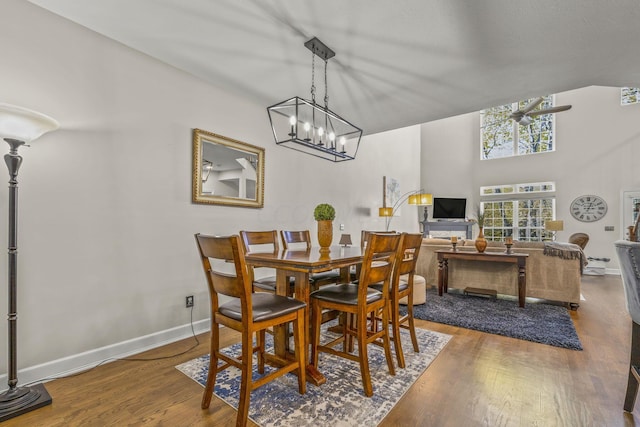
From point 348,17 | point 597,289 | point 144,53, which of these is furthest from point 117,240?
point 597,289

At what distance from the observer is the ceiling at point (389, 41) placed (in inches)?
75.2

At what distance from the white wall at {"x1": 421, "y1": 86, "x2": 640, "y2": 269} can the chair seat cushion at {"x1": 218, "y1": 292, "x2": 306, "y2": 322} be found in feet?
26.1

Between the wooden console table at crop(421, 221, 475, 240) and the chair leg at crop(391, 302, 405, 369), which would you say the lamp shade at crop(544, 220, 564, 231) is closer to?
the wooden console table at crop(421, 221, 475, 240)

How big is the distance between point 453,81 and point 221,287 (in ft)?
9.23

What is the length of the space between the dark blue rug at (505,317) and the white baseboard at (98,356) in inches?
96.0

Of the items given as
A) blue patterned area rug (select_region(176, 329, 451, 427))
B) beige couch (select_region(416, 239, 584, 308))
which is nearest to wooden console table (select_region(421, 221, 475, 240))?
beige couch (select_region(416, 239, 584, 308))

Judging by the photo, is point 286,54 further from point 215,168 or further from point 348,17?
point 215,168

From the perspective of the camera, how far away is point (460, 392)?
1.79 meters

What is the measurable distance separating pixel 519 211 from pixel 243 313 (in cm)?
855

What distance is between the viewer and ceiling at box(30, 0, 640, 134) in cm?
191

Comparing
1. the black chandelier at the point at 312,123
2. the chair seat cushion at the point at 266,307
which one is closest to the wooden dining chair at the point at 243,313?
the chair seat cushion at the point at 266,307

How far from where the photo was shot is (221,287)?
150 cm

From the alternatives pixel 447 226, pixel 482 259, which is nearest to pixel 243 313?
pixel 482 259

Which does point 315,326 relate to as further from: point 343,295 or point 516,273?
point 516,273
